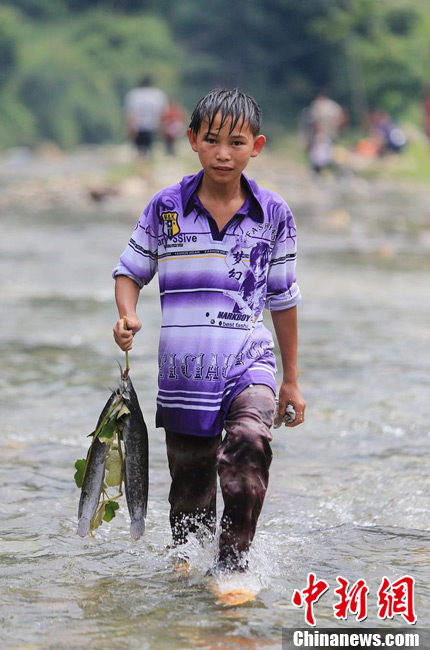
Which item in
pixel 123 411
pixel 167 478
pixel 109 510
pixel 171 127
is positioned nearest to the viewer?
pixel 123 411

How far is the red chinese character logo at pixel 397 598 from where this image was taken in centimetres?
378

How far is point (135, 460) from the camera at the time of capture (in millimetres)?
4086

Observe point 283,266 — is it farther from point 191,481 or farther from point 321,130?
point 321,130

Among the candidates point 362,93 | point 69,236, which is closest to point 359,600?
point 69,236

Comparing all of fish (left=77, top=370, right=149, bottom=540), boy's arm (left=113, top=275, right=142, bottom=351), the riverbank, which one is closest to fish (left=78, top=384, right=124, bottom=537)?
fish (left=77, top=370, right=149, bottom=540)

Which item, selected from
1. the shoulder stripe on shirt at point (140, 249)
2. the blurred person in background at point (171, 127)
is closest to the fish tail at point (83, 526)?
the shoulder stripe on shirt at point (140, 249)

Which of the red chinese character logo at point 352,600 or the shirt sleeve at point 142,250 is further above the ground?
the shirt sleeve at point 142,250

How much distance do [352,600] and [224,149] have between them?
148cm

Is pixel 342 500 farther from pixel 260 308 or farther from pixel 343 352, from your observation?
pixel 343 352

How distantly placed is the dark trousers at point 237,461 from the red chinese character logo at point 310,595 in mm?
221

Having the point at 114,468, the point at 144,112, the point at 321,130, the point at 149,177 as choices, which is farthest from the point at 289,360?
A: the point at 321,130

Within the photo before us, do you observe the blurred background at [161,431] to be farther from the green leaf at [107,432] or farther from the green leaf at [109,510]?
the green leaf at [107,432]

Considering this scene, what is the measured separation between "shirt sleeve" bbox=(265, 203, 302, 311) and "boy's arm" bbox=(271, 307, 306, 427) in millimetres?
45

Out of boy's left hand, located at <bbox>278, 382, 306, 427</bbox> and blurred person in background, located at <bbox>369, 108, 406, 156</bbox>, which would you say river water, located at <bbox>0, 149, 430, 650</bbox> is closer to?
boy's left hand, located at <bbox>278, 382, 306, 427</bbox>
